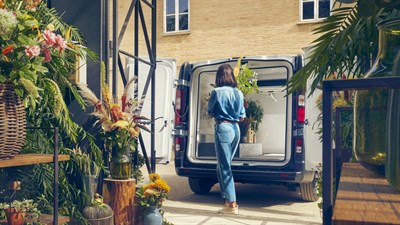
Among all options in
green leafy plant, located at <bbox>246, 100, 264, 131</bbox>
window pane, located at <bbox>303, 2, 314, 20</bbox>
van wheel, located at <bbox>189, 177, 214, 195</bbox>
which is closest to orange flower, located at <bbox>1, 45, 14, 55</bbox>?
van wheel, located at <bbox>189, 177, 214, 195</bbox>

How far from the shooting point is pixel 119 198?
13.6 feet

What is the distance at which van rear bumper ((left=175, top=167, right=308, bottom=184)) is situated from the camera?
5699mm

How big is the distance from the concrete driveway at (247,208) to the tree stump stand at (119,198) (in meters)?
0.79

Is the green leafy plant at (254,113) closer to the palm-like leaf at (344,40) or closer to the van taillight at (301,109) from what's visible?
the van taillight at (301,109)

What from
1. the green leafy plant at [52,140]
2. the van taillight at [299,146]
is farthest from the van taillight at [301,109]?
the green leafy plant at [52,140]

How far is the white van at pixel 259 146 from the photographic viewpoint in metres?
5.75

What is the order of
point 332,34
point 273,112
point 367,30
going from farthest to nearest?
point 273,112, point 332,34, point 367,30

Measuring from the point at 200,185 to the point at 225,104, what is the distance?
6.91 ft

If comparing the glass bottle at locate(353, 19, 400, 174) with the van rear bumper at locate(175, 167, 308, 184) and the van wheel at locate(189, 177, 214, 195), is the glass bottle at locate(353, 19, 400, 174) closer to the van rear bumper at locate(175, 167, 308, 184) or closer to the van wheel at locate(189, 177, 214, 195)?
Answer: the van rear bumper at locate(175, 167, 308, 184)

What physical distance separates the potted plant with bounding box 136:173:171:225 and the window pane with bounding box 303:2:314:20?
10163 mm

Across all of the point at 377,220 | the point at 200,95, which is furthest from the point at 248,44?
the point at 377,220

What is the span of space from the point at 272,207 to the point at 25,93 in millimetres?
4288

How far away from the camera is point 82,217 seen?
12.3 ft

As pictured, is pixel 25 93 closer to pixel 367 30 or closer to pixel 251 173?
pixel 367 30
